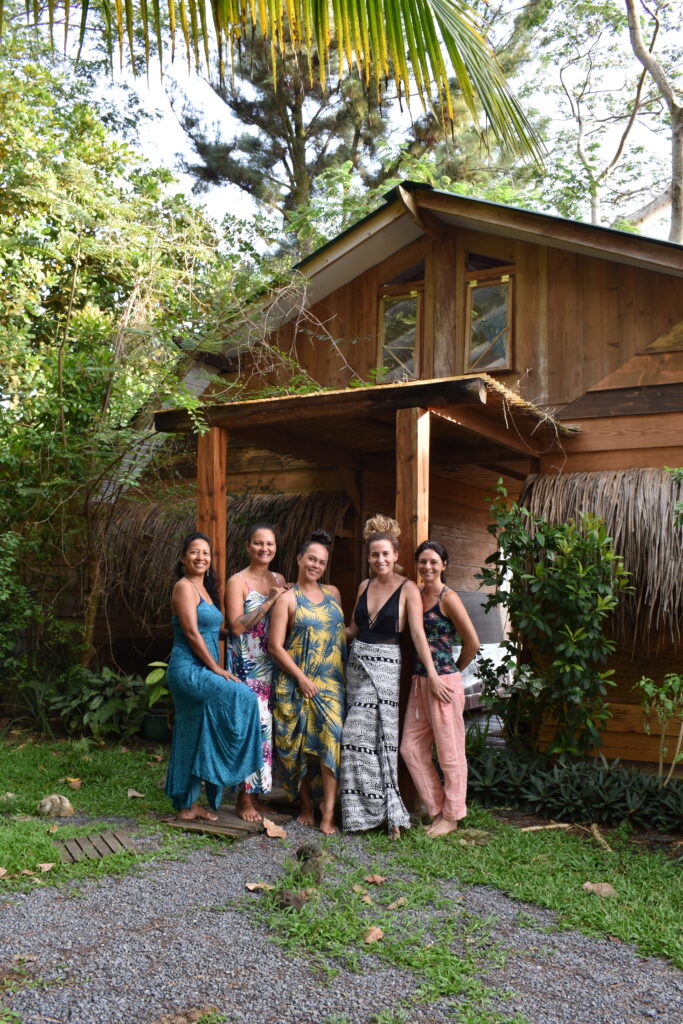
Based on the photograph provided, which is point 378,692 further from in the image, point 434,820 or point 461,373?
point 461,373

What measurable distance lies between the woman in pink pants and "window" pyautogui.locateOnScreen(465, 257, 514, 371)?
10.4ft

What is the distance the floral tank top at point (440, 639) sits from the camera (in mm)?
5652

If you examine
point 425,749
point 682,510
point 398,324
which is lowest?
point 425,749

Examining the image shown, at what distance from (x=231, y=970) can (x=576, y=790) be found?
3308mm

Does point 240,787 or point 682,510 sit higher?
point 682,510

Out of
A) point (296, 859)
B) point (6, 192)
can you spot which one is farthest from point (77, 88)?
point (296, 859)

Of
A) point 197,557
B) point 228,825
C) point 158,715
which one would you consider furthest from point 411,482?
point 158,715

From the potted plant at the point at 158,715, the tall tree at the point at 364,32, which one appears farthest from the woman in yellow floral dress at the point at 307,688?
the tall tree at the point at 364,32

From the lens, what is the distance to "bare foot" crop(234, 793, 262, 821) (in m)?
5.58

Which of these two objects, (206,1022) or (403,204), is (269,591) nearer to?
(206,1022)

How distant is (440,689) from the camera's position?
217 inches

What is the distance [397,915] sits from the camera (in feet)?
13.3

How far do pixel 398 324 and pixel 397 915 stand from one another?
19.9 feet

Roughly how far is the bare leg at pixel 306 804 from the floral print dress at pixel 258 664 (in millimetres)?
214
